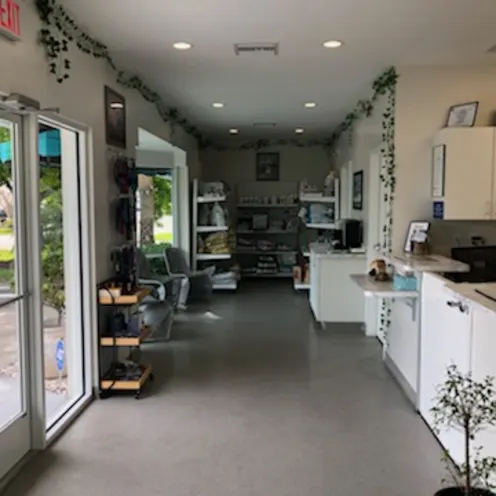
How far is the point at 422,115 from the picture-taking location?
5.33 meters

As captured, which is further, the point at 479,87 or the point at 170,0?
the point at 479,87

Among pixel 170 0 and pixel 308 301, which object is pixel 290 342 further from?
pixel 170 0

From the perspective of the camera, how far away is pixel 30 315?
3.50 meters

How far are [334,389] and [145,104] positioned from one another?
358 centimetres

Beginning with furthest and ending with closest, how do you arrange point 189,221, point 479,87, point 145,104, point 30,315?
point 189,221, point 145,104, point 479,87, point 30,315

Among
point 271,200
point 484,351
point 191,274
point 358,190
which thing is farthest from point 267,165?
point 484,351

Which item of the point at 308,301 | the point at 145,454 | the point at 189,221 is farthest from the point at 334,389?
the point at 189,221

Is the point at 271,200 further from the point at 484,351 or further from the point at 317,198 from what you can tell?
the point at 484,351

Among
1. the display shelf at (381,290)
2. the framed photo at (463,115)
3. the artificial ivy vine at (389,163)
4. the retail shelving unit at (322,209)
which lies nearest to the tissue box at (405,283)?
the display shelf at (381,290)

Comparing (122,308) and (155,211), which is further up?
(155,211)

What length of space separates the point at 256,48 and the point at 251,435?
9.42ft

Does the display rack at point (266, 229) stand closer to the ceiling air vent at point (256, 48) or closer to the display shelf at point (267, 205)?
the display shelf at point (267, 205)

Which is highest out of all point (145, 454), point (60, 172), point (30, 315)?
point (60, 172)

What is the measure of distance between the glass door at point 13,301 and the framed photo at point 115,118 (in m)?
1.54
